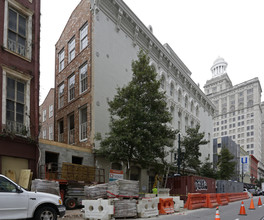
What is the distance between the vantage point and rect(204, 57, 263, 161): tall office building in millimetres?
120062

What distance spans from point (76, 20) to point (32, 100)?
1111 cm

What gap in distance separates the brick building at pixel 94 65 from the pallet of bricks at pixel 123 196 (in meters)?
7.81

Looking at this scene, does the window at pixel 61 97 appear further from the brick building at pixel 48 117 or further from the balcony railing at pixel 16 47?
the balcony railing at pixel 16 47

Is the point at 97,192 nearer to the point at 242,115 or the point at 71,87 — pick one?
the point at 71,87

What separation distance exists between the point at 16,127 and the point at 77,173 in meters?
4.15

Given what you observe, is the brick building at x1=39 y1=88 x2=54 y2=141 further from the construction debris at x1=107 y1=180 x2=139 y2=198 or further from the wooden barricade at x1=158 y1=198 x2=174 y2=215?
the construction debris at x1=107 y1=180 x2=139 y2=198

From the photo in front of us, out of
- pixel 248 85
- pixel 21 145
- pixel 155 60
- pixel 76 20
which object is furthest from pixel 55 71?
pixel 248 85

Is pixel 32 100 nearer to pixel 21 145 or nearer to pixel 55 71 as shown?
pixel 21 145

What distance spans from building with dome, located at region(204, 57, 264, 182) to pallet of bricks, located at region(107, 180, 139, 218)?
109 m

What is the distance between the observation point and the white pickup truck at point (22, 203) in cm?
808

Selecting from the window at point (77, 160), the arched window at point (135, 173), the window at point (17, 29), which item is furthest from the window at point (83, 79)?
the arched window at point (135, 173)

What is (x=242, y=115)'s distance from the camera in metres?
126

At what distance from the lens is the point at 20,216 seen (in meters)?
8.27

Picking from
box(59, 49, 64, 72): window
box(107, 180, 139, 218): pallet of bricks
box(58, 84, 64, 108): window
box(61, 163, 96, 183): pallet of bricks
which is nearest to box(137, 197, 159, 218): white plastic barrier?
box(107, 180, 139, 218): pallet of bricks
